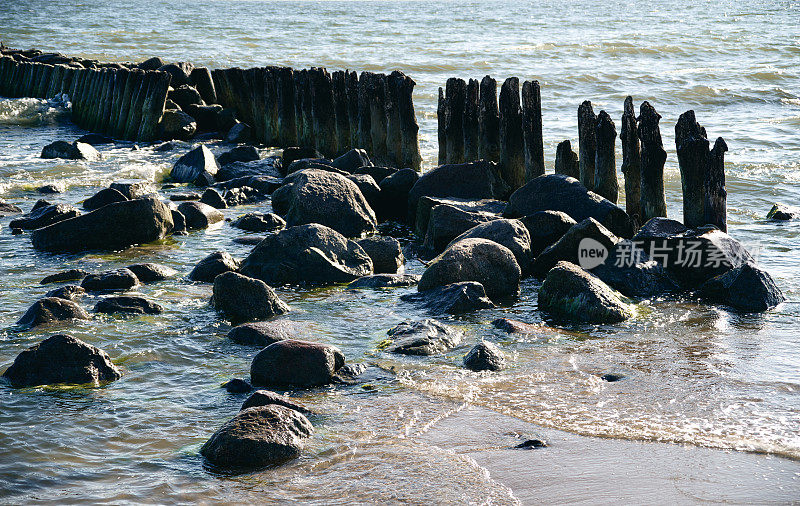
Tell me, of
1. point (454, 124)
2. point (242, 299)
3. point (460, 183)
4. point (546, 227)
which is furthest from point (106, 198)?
point (546, 227)

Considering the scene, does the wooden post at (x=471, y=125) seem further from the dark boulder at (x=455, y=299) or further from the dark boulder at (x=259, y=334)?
the dark boulder at (x=259, y=334)

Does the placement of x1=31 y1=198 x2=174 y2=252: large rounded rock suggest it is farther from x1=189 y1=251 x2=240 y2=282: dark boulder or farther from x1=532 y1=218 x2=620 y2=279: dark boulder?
x1=532 y1=218 x2=620 y2=279: dark boulder

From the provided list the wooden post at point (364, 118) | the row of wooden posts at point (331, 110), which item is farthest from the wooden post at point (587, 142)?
the wooden post at point (364, 118)

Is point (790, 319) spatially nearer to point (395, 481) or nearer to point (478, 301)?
point (478, 301)

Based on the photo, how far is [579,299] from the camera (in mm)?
7352

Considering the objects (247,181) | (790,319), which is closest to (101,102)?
(247,181)

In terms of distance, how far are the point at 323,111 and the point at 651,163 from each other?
6368 millimetres

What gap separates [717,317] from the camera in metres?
7.39

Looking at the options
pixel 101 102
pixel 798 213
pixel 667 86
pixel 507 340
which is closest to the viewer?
pixel 507 340

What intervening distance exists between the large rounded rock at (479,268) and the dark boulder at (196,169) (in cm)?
633

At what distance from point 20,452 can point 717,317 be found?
18.8ft

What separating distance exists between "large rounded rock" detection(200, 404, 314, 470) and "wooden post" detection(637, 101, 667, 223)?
585cm

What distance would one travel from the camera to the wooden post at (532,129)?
10258 millimetres

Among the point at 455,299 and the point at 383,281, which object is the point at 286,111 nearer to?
the point at 383,281
